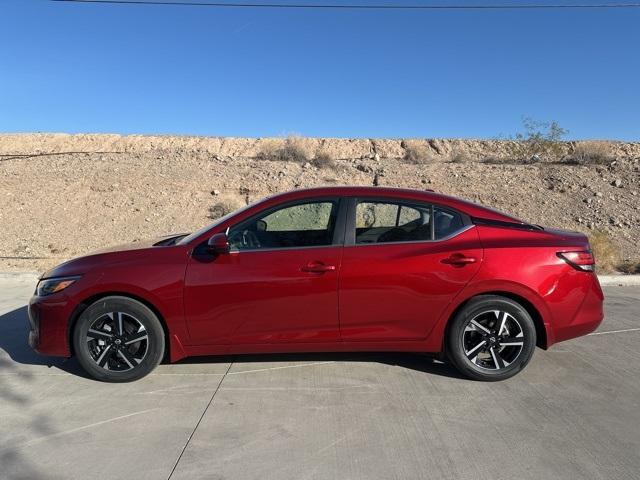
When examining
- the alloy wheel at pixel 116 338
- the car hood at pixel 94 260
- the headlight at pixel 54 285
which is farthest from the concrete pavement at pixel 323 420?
Answer: the car hood at pixel 94 260

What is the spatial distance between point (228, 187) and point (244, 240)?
13059 millimetres

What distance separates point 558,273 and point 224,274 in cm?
277

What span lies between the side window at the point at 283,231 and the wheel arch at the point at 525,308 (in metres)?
1.22

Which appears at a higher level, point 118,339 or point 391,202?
point 391,202

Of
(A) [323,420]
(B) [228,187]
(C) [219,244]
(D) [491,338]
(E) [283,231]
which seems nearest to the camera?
(A) [323,420]

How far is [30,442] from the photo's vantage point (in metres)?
3.71

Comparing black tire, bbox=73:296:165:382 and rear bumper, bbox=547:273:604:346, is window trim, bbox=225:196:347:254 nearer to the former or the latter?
black tire, bbox=73:296:165:382

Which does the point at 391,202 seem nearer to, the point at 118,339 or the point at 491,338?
the point at 491,338

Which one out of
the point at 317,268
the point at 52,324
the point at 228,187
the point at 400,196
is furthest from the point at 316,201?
the point at 228,187

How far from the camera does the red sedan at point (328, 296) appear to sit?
4.59 m

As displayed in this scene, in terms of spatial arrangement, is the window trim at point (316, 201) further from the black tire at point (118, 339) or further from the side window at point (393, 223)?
the black tire at point (118, 339)

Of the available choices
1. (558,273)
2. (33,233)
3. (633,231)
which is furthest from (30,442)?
(633,231)

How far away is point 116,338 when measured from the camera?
4664mm

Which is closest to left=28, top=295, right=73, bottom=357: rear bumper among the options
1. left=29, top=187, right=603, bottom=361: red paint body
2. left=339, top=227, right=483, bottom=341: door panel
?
left=29, top=187, right=603, bottom=361: red paint body
